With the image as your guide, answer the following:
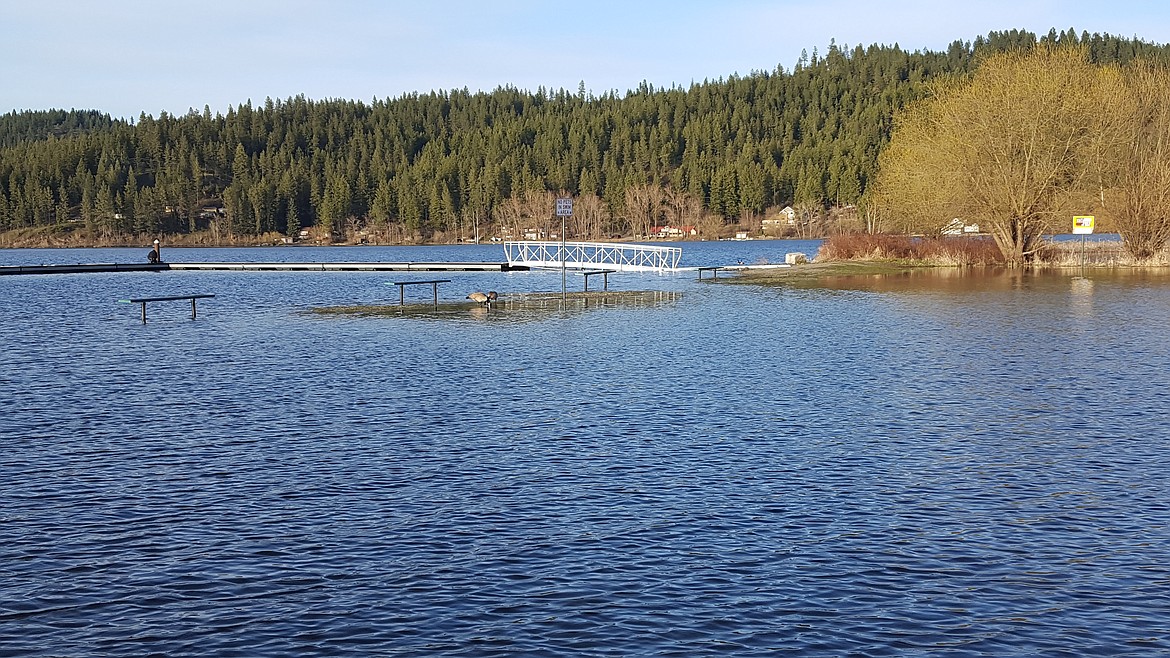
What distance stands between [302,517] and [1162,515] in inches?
401

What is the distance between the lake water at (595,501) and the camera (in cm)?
974

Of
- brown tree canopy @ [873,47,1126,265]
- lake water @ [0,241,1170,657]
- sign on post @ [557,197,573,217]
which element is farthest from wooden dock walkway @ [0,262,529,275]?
lake water @ [0,241,1170,657]

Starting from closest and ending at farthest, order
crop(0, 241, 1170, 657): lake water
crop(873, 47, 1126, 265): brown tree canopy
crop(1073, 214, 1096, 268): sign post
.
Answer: crop(0, 241, 1170, 657): lake water → crop(873, 47, 1126, 265): brown tree canopy → crop(1073, 214, 1096, 268): sign post

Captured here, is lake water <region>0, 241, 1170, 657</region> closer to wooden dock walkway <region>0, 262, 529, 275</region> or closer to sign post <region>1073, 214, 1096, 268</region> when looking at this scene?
sign post <region>1073, 214, 1096, 268</region>

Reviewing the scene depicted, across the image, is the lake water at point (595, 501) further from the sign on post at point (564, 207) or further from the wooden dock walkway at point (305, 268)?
the wooden dock walkway at point (305, 268)

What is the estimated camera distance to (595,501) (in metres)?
13.8

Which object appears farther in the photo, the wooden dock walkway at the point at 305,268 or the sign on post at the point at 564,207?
the wooden dock walkway at the point at 305,268

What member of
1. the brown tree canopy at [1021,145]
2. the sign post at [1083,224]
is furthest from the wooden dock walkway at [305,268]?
the sign post at [1083,224]

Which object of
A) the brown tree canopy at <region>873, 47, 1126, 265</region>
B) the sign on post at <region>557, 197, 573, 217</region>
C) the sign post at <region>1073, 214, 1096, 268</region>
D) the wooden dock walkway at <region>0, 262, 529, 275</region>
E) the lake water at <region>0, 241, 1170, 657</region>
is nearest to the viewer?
the lake water at <region>0, 241, 1170, 657</region>

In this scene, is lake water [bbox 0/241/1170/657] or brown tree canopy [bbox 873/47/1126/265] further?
brown tree canopy [bbox 873/47/1126/265]

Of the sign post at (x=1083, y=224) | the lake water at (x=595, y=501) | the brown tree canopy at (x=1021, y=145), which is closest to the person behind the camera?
the lake water at (x=595, y=501)

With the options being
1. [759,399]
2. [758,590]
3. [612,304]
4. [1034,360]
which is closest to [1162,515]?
[758,590]

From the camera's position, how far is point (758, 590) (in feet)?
34.7

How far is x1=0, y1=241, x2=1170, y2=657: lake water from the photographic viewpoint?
32.0 ft
